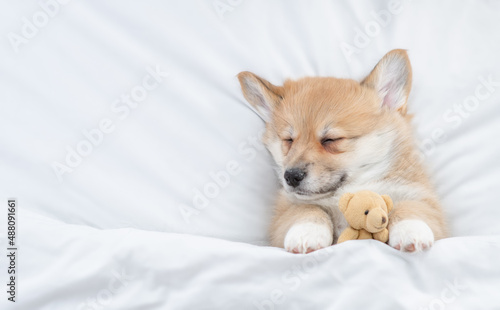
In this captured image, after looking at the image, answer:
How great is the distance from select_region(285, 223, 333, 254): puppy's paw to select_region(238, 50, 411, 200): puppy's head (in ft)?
0.72

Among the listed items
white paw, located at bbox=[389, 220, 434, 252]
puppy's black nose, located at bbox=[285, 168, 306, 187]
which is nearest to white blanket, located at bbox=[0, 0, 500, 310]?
white paw, located at bbox=[389, 220, 434, 252]

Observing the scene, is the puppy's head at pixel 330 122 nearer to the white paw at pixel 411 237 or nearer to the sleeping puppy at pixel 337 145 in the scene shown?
the sleeping puppy at pixel 337 145

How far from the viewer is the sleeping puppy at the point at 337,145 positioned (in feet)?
6.83

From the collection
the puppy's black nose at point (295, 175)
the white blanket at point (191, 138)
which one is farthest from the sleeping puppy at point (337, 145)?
the white blanket at point (191, 138)

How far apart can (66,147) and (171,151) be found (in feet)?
1.42

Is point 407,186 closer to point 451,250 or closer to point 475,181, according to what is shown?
point 475,181

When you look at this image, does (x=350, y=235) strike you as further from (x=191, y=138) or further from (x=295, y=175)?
(x=191, y=138)

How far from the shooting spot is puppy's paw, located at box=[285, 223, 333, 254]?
1.80 m

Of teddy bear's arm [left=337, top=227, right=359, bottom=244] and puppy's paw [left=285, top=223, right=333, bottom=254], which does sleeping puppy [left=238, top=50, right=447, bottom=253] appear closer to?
puppy's paw [left=285, top=223, right=333, bottom=254]

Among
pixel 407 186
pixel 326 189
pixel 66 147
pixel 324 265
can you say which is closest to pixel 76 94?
pixel 66 147

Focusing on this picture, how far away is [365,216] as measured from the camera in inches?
66.9

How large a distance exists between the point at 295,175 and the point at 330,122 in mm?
294

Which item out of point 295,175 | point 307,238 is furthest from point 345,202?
point 295,175

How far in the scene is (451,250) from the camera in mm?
1669
